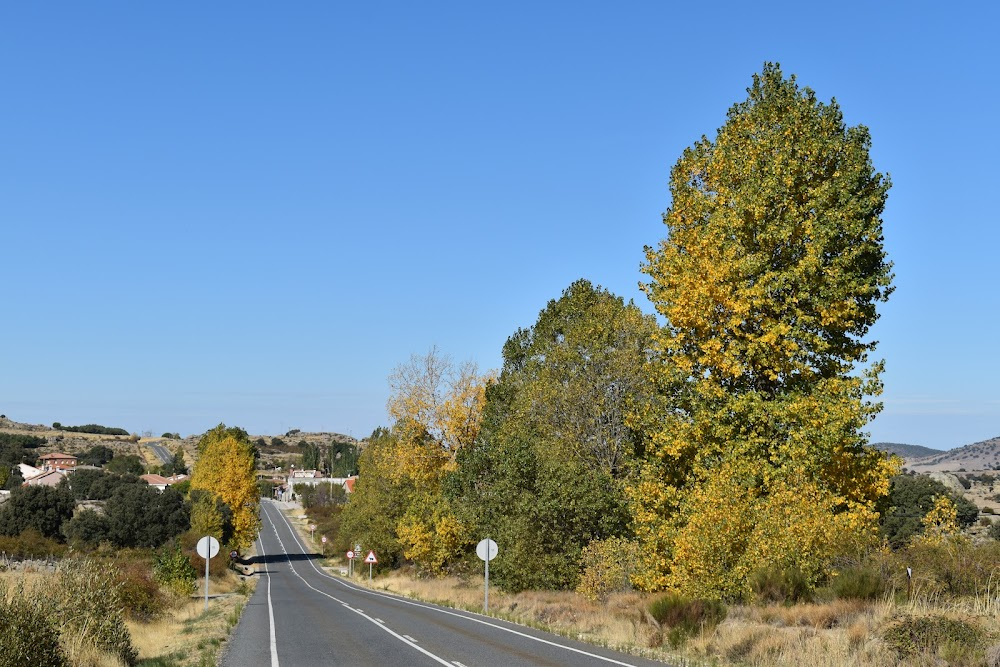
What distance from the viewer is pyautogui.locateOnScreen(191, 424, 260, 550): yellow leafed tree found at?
8306 cm

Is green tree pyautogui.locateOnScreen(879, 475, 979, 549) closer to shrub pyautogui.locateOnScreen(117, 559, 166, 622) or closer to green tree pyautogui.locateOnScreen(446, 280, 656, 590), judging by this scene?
green tree pyautogui.locateOnScreen(446, 280, 656, 590)

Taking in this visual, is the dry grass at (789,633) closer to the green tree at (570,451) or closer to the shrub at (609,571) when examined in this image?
the shrub at (609,571)

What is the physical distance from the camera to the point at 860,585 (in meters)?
17.6

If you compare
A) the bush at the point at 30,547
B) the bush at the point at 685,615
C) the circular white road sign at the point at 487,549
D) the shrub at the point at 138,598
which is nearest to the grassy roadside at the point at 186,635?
the shrub at the point at 138,598

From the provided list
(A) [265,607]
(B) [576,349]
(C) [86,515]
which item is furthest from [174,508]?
(B) [576,349]

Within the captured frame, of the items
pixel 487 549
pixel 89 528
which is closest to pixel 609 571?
pixel 487 549

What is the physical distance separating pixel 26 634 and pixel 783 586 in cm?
1453

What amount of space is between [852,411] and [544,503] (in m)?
14.2

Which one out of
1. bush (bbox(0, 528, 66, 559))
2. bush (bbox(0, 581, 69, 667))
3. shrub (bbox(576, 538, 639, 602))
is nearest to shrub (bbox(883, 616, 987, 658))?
bush (bbox(0, 581, 69, 667))

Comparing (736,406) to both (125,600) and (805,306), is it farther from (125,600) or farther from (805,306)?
(125,600)

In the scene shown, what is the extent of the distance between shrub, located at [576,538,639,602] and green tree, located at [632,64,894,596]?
5956 millimetres

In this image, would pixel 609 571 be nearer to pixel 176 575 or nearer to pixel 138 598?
pixel 138 598

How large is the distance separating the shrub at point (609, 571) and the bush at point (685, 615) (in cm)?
940

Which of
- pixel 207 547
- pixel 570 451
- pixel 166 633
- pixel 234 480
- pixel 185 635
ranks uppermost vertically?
pixel 570 451
